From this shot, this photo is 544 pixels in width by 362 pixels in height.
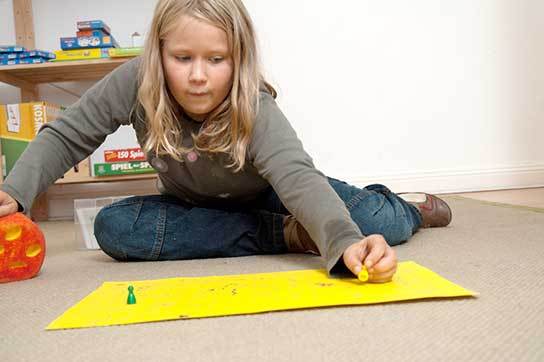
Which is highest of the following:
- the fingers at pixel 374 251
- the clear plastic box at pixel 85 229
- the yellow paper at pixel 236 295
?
the fingers at pixel 374 251

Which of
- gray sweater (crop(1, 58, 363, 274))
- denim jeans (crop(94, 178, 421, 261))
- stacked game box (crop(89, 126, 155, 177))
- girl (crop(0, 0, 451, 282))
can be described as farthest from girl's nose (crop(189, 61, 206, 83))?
stacked game box (crop(89, 126, 155, 177))

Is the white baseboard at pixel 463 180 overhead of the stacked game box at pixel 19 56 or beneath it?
beneath

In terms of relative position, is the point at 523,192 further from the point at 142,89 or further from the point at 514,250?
the point at 142,89

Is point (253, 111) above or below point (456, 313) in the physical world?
above

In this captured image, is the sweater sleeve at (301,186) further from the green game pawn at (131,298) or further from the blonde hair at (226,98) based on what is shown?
the green game pawn at (131,298)

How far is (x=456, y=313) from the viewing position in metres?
0.47

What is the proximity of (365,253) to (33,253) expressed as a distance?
0.46 m

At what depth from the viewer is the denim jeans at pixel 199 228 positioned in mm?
843

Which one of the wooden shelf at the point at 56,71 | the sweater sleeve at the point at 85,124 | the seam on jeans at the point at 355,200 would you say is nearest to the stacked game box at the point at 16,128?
the wooden shelf at the point at 56,71

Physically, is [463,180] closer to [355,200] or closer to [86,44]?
[355,200]

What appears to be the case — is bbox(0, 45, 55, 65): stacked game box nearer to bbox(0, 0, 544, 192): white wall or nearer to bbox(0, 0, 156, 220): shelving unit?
bbox(0, 0, 156, 220): shelving unit

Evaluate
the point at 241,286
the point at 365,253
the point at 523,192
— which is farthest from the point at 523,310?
the point at 523,192

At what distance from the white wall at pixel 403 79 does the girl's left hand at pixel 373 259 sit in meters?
1.23

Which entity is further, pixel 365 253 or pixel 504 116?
pixel 504 116
